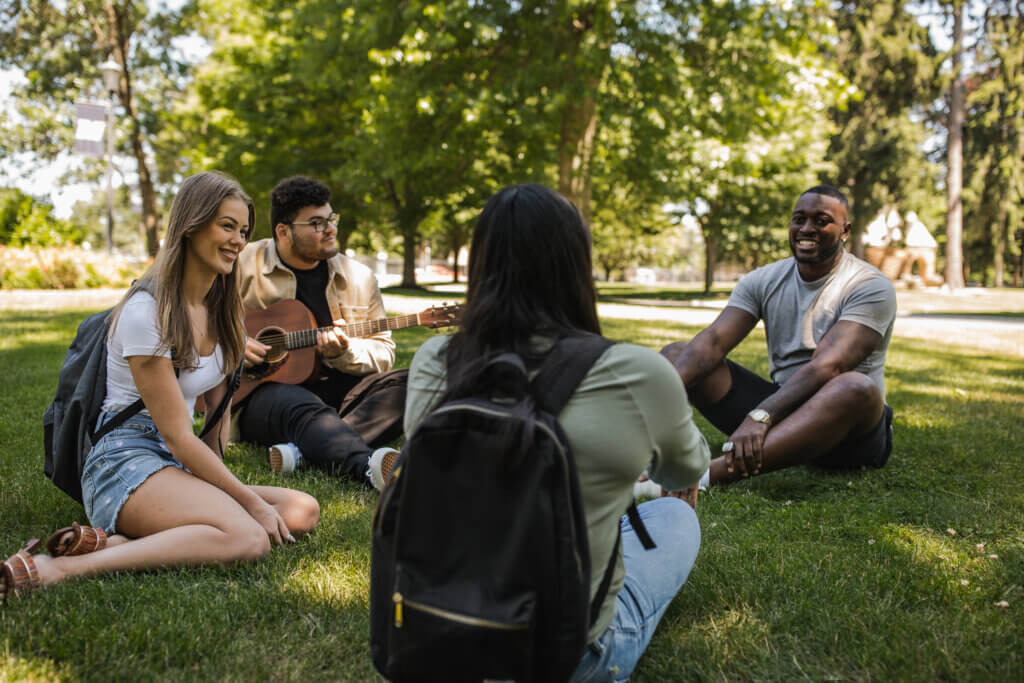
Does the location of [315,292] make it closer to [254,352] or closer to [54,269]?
[254,352]

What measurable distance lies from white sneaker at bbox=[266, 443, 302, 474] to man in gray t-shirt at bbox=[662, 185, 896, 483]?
211 cm

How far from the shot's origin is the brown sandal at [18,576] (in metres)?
2.52

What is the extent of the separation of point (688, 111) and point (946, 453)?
9.57 metres

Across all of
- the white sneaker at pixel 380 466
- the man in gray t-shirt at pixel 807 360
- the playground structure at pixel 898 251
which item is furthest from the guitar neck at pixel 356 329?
the playground structure at pixel 898 251

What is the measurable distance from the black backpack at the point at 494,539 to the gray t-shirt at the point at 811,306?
303cm

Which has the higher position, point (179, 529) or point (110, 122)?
point (110, 122)

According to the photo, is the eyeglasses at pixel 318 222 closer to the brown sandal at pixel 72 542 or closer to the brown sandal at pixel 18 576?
the brown sandal at pixel 72 542

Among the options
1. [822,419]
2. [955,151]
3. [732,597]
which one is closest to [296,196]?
[822,419]

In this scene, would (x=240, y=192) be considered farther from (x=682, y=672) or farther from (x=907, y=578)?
(x=907, y=578)

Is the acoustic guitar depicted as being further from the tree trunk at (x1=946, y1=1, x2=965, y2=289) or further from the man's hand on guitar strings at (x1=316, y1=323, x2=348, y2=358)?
the tree trunk at (x1=946, y1=1, x2=965, y2=289)

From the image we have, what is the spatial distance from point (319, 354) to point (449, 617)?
344 cm

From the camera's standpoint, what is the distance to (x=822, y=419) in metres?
3.81

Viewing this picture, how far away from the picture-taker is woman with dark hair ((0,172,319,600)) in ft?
9.06

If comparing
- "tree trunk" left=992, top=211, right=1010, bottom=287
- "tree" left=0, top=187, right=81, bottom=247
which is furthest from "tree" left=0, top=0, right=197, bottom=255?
"tree trunk" left=992, top=211, right=1010, bottom=287
